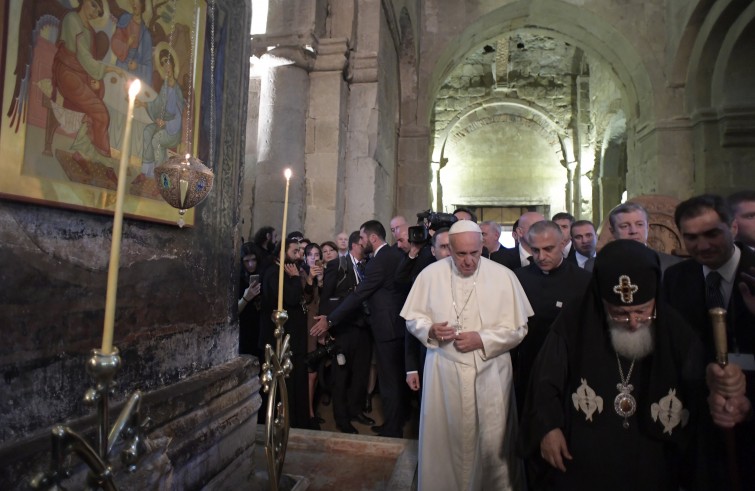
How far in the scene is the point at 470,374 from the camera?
2.66 meters

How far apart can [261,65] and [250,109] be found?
0.66 metres

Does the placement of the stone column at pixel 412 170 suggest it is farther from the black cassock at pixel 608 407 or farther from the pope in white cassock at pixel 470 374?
the black cassock at pixel 608 407

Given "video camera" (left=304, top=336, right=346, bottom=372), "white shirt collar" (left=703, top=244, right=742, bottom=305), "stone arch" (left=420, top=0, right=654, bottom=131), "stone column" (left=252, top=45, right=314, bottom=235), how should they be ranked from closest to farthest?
"white shirt collar" (left=703, top=244, right=742, bottom=305) < "video camera" (left=304, top=336, right=346, bottom=372) < "stone column" (left=252, top=45, right=314, bottom=235) < "stone arch" (left=420, top=0, right=654, bottom=131)

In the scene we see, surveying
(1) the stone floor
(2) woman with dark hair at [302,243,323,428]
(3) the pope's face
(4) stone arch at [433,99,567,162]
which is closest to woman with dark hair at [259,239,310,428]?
(2) woman with dark hair at [302,243,323,428]

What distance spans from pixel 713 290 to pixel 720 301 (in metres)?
0.07

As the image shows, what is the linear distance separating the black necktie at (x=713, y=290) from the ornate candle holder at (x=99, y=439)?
245 centimetres

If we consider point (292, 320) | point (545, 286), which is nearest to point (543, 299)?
point (545, 286)

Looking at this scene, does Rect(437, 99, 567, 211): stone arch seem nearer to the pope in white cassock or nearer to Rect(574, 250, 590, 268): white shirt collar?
Rect(574, 250, 590, 268): white shirt collar

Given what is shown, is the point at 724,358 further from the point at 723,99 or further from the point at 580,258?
the point at 723,99

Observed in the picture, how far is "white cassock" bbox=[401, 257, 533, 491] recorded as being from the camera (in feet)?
8.58

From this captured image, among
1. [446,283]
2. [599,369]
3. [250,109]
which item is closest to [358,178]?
[250,109]

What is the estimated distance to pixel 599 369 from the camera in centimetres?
197

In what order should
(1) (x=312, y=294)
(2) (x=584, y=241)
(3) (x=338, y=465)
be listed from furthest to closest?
(1) (x=312, y=294)
(2) (x=584, y=241)
(3) (x=338, y=465)

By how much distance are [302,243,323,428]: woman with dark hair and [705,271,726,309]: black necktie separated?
3.17 m
